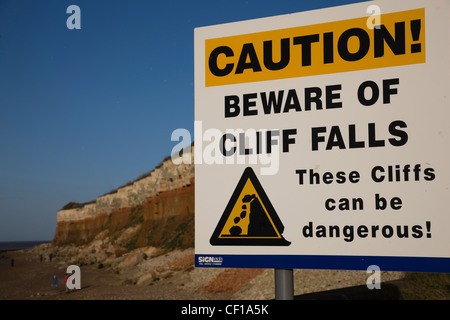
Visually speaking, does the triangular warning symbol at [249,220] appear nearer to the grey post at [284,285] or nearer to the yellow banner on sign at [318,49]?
the grey post at [284,285]

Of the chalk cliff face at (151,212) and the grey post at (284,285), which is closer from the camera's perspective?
the grey post at (284,285)

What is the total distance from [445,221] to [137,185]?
75558 mm

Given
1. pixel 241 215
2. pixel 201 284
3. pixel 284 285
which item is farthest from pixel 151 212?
pixel 284 285

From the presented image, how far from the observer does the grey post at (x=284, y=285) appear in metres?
3.47

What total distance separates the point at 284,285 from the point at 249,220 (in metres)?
0.63

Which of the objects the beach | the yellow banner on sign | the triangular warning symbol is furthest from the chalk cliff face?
the yellow banner on sign

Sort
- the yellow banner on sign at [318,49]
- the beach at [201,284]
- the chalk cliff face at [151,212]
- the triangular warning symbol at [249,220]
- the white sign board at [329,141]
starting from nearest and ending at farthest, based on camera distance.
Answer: the white sign board at [329,141] < the yellow banner on sign at [318,49] < the triangular warning symbol at [249,220] < the beach at [201,284] < the chalk cliff face at [151,212]

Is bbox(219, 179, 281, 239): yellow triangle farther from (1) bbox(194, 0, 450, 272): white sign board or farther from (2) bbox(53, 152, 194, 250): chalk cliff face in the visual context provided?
(2) bbox(53, 152, 194, 250): chalk cliff face

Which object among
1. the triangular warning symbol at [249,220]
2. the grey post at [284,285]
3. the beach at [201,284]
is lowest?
the beach at [201,284]

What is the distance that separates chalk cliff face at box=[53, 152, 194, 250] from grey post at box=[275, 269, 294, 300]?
44.3m

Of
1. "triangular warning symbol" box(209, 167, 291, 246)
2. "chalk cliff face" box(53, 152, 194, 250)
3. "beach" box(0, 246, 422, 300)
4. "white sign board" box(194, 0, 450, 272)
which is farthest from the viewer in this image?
"chalk cliff face" box(53, 152, 194, 250)

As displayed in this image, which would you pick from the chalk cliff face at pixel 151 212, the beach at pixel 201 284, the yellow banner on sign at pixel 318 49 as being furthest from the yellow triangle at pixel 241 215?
the chalk cliff face at pixel 151 212

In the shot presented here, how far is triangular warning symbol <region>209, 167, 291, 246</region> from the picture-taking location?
371 centimetres
